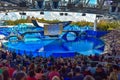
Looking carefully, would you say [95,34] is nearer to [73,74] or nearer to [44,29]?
[44,29]

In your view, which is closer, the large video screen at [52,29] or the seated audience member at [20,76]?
the seated audience member at [20,76]

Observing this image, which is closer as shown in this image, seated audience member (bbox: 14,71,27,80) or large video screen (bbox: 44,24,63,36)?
seated audience member (bbox: 14,71,27,80)

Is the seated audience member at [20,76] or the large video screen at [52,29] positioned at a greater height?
the seated audience member at [20,76]

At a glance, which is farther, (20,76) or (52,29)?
(52,29)

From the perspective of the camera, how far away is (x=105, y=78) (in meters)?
11.1

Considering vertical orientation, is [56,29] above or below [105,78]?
below

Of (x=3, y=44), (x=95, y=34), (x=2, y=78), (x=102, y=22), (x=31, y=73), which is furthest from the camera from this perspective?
(x=102, y=22)

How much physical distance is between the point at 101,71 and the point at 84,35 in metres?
27.5

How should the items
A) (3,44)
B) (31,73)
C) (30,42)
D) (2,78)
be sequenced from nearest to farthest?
1. (2,78)
2. (31,73)
3. (3,44)
4. (30,42)

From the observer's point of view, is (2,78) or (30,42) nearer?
(2,78)

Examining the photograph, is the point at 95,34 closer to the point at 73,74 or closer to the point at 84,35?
the point at 84,35

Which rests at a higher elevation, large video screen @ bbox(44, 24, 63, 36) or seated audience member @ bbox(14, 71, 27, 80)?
seated audience member @ bbox(14, 71, 27, 80)

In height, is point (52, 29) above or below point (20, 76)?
below

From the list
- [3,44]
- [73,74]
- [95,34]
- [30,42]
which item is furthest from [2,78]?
[95,34]
